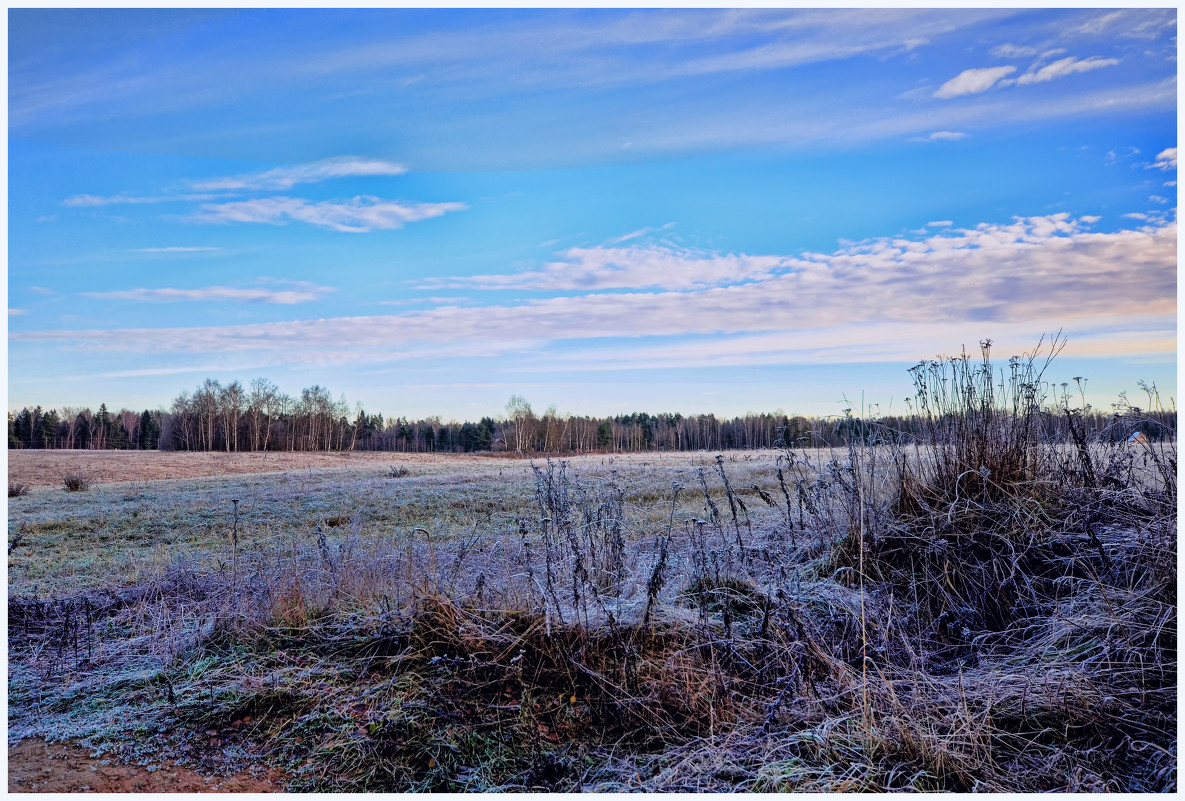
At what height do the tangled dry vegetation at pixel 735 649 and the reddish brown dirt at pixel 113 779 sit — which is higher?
the tangled dry vegetation at pixel 735 649

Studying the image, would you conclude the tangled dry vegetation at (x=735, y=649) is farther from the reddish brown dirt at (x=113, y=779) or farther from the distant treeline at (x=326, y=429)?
the distant treeline at (x=326, y=429)

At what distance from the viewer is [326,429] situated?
143 ft

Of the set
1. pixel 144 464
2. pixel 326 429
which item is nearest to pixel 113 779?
pixel 144 464

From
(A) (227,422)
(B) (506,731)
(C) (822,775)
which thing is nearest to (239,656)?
Answer: (B) (506,731)

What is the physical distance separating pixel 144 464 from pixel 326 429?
52.4ft

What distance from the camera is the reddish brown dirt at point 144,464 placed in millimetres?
22875

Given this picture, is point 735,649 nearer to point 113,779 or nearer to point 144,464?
point 113,779

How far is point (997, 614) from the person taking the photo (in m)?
4.88

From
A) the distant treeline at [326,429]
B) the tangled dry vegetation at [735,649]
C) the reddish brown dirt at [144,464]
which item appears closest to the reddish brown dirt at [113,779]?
the tangled dry vegetation at [735,649]

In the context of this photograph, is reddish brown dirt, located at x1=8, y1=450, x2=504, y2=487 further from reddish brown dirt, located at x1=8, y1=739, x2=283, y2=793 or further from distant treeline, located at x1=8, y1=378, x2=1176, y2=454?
reddish brown dirt, located at x1=8, y1=739, x2=283, y2=793

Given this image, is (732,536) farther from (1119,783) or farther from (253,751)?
(253,751)

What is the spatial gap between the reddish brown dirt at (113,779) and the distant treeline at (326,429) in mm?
25762

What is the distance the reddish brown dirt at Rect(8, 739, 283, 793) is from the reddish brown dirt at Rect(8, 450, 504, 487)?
20.7m

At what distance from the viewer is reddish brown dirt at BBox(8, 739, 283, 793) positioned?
138 inches
